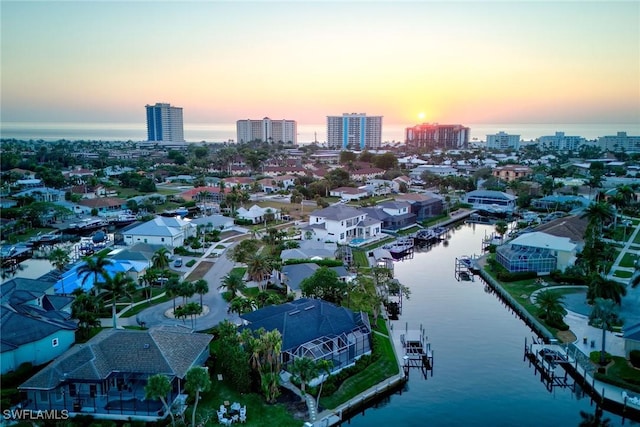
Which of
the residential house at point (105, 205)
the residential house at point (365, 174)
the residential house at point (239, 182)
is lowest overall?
the residential house at point (105, 205)

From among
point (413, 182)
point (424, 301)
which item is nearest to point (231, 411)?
point (424, 301)

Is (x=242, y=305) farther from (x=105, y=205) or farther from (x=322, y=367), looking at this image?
(x=105, y=205)

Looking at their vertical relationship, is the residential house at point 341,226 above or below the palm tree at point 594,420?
above

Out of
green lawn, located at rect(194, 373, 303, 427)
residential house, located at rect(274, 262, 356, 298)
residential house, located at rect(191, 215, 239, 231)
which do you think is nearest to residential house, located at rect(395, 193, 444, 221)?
residential house, located at rect(191, 215, 239, 231)

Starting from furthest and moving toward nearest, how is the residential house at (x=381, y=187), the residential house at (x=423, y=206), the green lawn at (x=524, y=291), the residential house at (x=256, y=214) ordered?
the residential house at (x=381, y=187) < the residential house at (x=423, y=206) < the residential house at (x=256, y=214) < the green lawn at (x=524, y=291)

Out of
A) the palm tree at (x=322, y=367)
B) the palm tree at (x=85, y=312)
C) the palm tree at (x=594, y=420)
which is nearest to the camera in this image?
the palm tree at (x=594, y=420)

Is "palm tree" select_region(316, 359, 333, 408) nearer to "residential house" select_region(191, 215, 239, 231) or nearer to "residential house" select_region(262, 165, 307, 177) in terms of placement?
"residential house" select_region(191, 215, 239, 231)

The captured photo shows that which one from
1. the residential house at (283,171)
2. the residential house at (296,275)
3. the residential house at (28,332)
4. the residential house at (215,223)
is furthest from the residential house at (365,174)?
the residential house at (28,332)

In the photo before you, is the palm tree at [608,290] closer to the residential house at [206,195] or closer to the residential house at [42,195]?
the residential house at [206,195]

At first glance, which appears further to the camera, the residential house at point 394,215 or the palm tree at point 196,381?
the residential house at point 394,215
